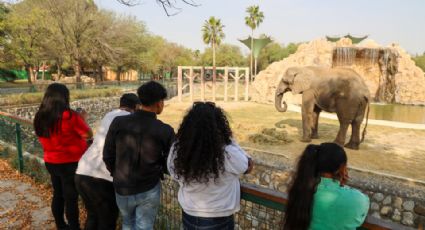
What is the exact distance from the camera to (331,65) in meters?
24.6

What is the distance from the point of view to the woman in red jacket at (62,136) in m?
3.15

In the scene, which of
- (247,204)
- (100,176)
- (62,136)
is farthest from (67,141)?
(247,204)

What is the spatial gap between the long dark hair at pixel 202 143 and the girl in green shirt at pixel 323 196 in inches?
19.1

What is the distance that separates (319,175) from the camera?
6.21 ft

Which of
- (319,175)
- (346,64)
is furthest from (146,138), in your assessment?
(346,64)

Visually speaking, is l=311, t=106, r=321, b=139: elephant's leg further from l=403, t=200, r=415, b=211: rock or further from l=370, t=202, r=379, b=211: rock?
l=403, t=200, r=415, b=211: rock

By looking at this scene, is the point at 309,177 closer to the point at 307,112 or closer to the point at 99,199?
the point at 99,199

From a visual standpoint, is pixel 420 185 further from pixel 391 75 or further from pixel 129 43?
pixel 129 43

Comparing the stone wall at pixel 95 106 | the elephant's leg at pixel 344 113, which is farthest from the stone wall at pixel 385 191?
the stone wall at pixel 95 106

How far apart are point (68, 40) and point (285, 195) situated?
104ft

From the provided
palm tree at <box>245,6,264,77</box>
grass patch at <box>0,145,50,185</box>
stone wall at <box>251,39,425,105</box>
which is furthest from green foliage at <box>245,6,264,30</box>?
grass patch at <box>0,145,50,185</box>

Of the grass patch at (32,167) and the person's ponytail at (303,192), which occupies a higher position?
the person's ponytail at (303,192)

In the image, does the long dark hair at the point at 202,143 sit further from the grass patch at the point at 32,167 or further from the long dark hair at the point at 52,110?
the grass patch at the point at 32,167

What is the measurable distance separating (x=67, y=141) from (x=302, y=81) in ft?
28.3
